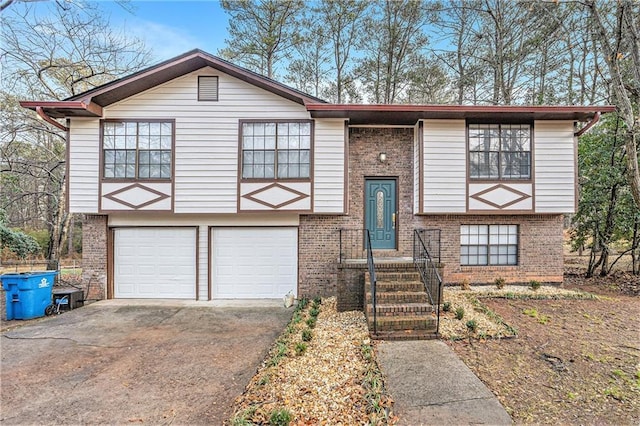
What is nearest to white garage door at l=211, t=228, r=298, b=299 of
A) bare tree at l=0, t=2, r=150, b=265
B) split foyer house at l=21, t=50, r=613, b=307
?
split foyer house at l=21, t=50, r=613, b=307

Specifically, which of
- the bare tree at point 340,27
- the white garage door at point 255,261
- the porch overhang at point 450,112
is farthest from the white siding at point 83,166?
the bare tree at point 340,27

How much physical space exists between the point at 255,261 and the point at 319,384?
15.9ft

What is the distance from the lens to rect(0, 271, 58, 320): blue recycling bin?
20.7 ft

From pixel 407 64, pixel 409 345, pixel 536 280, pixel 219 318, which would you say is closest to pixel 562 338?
pixel 409 345

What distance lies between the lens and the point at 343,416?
3.07 meters

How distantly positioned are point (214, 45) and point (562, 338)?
16593 mm

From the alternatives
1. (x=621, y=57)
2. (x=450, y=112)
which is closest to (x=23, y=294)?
(x=450, y=112)

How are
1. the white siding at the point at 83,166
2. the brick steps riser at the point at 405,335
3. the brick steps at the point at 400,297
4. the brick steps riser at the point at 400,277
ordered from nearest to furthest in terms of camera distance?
the brick steps riser at the point at 405,335, the brick steps at the point at 400,297, the brick steps riser at the point at 400,277, the white siding at the point at 83,166

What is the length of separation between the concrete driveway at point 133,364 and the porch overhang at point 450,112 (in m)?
5.14

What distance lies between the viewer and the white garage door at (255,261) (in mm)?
8039

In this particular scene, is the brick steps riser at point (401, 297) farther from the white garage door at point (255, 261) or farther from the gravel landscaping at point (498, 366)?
the white garage door at point (255, 261)

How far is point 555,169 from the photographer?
311 inches

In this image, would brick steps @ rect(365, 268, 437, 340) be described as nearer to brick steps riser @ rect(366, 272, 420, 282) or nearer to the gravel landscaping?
brick steps riser @ rect(366, 272, 420, 282)

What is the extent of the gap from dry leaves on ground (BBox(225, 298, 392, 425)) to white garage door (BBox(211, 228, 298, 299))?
8.95 feet
